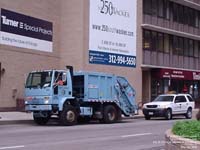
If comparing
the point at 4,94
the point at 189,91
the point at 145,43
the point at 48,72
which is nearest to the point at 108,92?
the point at 48,72

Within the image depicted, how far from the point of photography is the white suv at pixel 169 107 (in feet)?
108

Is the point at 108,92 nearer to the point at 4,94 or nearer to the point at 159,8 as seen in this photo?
the point at 4,94

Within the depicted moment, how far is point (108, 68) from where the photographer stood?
3950cm

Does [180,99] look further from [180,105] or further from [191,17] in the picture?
[191,17]

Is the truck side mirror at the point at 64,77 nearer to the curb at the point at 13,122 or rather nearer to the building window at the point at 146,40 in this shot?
the curb at the point at 13,122

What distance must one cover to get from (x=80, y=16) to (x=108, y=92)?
33.9ft

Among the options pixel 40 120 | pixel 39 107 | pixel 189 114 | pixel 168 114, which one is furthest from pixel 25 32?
pixel 189 114

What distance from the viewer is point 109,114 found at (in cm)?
2859

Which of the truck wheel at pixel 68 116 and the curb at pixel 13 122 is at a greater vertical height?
the truck wheel at pixel 68 116

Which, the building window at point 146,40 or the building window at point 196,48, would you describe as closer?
the building window at point 146,40

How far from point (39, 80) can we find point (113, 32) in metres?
14.8

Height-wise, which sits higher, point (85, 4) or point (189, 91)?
point (85, 4)

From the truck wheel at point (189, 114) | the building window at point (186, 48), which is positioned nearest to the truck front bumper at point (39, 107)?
the truck wheel at point (189, 114)

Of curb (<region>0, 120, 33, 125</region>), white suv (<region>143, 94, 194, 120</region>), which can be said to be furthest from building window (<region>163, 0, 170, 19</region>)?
curb (<region>0, 120, 33, 125</region>)
